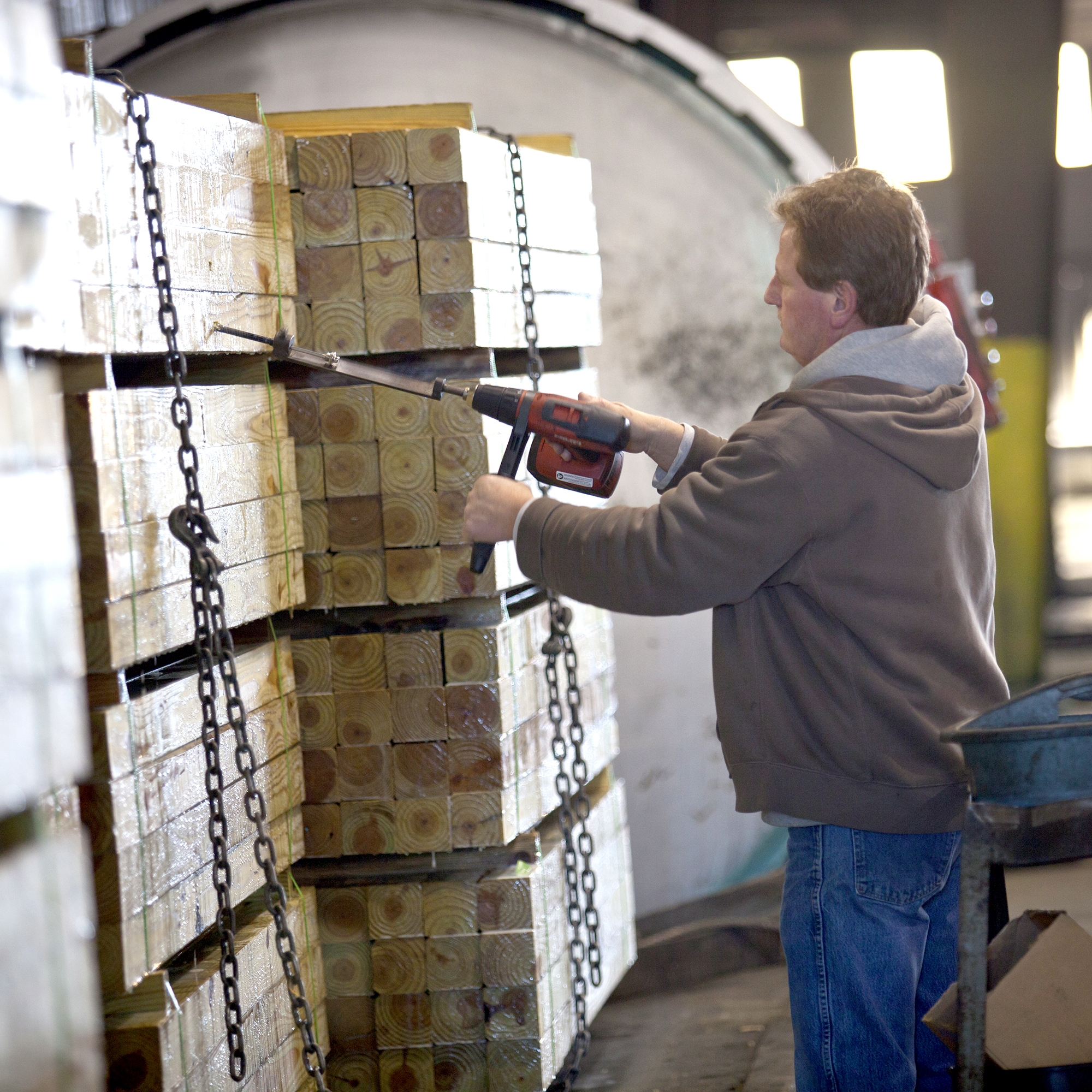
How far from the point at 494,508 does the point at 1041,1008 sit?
4.79 ft

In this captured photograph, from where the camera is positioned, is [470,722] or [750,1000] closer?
[470,722]

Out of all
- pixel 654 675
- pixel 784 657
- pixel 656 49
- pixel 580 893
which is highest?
pixel 656 49

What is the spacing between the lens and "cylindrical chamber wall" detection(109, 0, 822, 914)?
4.96 m

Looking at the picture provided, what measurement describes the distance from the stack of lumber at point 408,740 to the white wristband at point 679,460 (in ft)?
2.16

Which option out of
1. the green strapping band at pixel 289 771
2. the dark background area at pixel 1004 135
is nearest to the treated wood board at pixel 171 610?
the green strapping band at pixel 289 771

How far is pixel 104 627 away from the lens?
2555 mm

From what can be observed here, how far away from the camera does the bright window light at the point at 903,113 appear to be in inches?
372

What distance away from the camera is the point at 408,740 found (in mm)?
3514

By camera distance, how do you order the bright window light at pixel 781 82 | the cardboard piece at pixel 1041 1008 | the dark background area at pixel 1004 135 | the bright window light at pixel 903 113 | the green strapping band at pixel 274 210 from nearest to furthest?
the cardboard piece at pixel 1041 1008, the green strapping band at pixel 274 210, the dark background area at pixel 1004 135, the bright window light at pixel 903 113, the bright window light at pixel 781 82

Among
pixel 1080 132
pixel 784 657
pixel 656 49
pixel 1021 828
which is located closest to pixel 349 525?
pixel 784 657

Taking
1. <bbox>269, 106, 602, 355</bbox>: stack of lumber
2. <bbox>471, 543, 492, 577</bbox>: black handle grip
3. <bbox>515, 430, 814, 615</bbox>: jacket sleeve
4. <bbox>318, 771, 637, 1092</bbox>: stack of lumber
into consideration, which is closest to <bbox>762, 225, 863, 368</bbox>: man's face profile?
<bbox>515, 430, 814, 615</bbox>: jacket sleeve

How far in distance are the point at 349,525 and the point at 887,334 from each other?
1520 millimetres

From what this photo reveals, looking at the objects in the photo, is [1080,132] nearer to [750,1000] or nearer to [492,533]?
[750,1000]

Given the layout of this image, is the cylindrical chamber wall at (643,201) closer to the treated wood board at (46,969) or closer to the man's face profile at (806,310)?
the man's face profile at (806,310)
